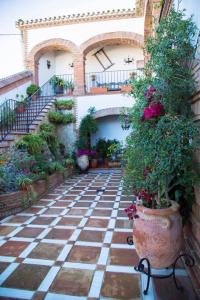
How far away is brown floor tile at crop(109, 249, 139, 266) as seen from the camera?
2891 millimetres

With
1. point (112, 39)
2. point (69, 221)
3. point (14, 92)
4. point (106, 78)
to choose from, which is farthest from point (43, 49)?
point (69, 221)

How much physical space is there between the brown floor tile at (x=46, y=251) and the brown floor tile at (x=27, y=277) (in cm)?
23

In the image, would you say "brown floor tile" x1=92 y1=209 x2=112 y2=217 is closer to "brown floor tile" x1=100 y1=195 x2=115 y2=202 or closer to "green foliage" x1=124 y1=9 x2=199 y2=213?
"brown floor tile" x1=100 y1=195 x2=115 y2=202

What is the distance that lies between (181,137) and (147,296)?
1.48 metres

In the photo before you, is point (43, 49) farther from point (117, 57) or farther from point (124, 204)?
point (124, 204)

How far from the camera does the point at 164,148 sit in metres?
2.33

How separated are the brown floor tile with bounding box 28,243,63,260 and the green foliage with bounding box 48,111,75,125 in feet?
21.3

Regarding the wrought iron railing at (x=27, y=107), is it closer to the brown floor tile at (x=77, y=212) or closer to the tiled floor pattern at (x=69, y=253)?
the brown floor tile at (x=77, y=212)

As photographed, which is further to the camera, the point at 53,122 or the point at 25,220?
the point at 53,122

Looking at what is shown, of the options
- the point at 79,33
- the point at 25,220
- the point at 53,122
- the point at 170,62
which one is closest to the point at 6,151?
the point at 25,220

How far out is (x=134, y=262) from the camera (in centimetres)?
291

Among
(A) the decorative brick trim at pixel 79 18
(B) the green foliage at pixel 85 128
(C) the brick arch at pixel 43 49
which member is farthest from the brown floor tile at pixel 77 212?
(A) the decorative brick trim at pixel 79 18

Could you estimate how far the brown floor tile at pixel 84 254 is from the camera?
9.78 ft

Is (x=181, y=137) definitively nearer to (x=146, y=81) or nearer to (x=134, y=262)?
(x=146, y=81)
